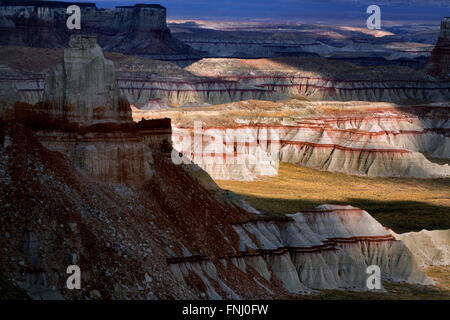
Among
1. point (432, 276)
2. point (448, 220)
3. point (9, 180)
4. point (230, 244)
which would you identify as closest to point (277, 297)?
point (230, 244)

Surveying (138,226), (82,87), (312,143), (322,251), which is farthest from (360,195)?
(138,226)

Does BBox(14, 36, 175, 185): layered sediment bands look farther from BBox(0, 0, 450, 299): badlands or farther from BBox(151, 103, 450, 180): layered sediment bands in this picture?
BBox(151, 103, 450, 180): layered sediment bands

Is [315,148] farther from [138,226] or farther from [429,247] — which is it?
[138,226]

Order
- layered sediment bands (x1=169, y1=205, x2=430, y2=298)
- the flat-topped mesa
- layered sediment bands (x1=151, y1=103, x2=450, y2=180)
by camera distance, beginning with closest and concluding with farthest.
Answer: the flat-topped mesa, layered sediment bands (x1=169, y1=205, x2=430, y2=298), layered sediment bands (x1=151, y1=103, x2=450, y2=180)

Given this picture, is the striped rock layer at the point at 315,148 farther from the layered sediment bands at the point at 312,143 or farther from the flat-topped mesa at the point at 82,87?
the flat-topped mesa at the point at 82,87

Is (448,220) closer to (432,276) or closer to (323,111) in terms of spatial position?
(432,276)

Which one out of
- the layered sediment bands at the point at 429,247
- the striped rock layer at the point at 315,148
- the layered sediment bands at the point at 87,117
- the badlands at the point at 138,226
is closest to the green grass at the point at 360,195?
the badlands at the point at 138,226

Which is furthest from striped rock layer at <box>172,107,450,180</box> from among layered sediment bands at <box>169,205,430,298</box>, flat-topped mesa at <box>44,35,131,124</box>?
flat-topped mesa at <box>44,35,131,124</box>
